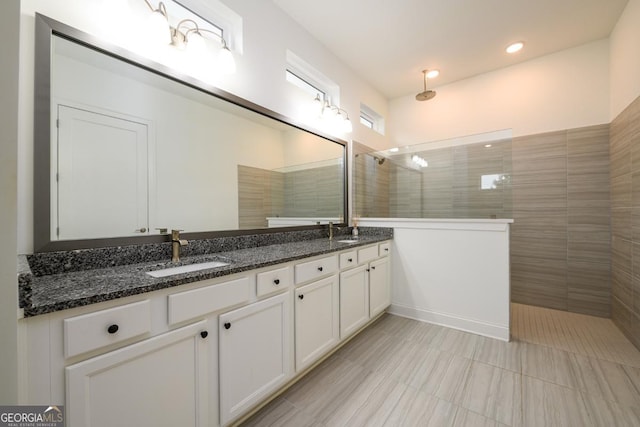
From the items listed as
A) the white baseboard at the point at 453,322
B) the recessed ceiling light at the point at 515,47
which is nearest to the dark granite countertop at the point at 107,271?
the white baseboard at the point at 453,322

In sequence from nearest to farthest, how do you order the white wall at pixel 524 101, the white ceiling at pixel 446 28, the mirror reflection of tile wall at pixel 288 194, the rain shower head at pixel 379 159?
1. the mirror reflection of tile wall at pixel 288 194
2. the white ceiling at pixel 446 28
3. the white wall at pixel 524 101
4. the rain shower head at pixel 379 159

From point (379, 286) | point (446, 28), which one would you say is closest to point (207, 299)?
point (379, 286)

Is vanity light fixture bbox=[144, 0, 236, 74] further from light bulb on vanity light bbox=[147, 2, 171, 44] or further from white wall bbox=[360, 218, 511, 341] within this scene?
white wall bbox=[360, 218, 511, 341]

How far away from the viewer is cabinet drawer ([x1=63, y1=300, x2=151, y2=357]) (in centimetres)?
81

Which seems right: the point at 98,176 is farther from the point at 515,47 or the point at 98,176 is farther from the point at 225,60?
the point at 515,47

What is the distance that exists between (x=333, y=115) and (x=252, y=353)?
→ 91.3 inches

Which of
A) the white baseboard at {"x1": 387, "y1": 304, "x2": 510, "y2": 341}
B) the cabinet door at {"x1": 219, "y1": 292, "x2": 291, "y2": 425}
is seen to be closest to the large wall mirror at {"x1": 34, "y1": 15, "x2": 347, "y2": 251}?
the cabinet door at {"x1": 219, "y1": 292, "x2": 291, "y2": 425}

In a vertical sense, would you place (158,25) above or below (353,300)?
above

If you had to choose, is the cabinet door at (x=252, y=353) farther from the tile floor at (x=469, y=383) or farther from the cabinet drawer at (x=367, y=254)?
the cabinet drawer at (x=367, y=254)

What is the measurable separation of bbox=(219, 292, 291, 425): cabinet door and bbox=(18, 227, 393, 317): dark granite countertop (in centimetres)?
24

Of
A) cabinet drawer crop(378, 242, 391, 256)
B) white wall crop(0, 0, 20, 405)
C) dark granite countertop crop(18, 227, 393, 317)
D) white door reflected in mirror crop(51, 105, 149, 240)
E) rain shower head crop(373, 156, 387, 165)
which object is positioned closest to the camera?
white wall crop(0, 0, 20, 405)

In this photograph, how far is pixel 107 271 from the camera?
1203 mm

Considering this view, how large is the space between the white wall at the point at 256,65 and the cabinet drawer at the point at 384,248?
1.40 m

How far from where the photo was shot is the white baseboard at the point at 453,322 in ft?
7.52
